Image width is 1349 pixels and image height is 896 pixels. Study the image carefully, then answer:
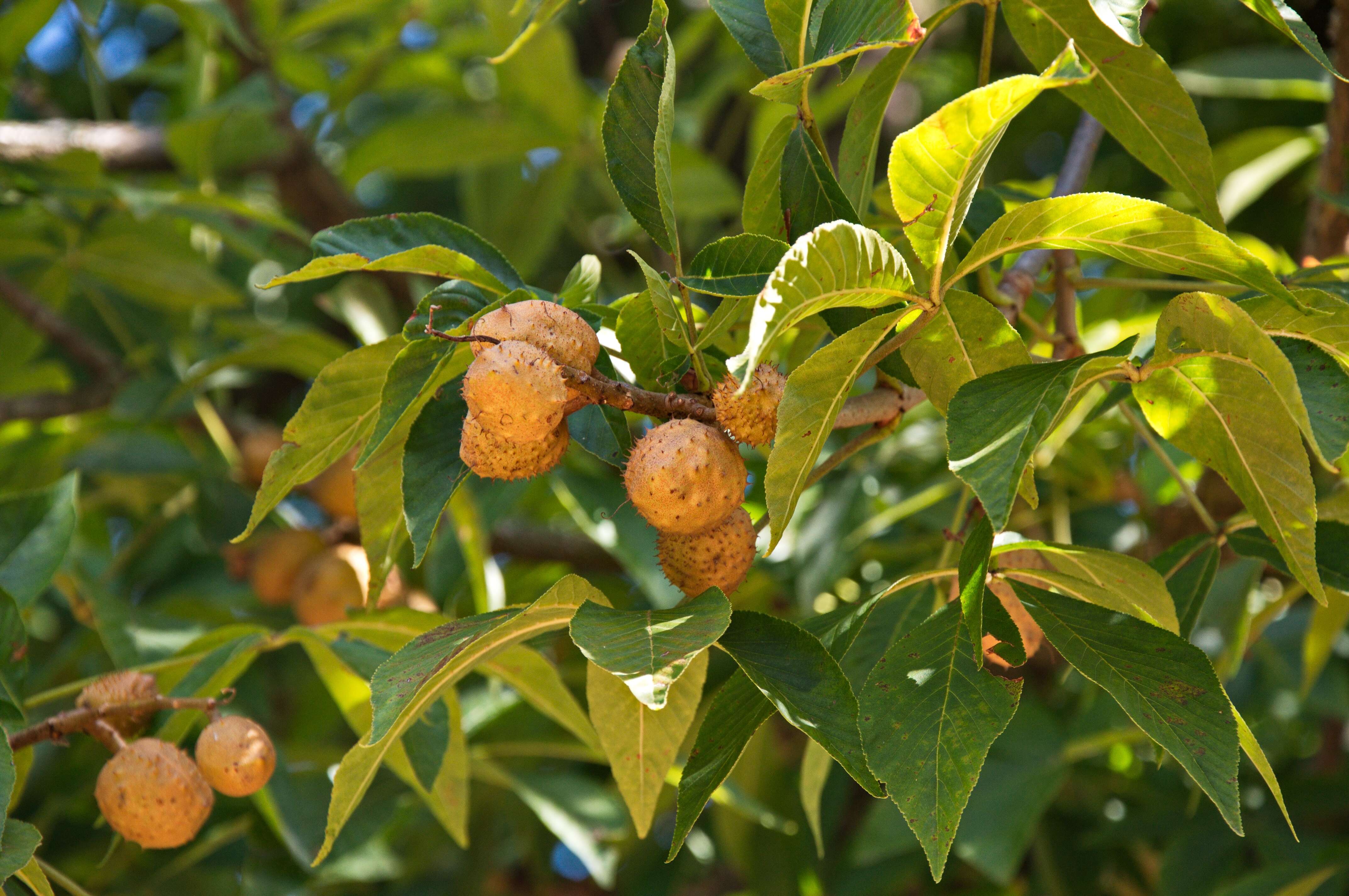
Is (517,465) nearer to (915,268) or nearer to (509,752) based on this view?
(915,268)

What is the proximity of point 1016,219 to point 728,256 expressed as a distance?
183 mm

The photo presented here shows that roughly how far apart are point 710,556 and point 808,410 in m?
0.15

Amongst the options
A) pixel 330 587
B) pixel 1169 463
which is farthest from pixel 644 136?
pixel 330 587

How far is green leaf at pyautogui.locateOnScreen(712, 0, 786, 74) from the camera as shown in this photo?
2.93 feet

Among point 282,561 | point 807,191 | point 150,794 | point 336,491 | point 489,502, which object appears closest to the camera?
point 807,191

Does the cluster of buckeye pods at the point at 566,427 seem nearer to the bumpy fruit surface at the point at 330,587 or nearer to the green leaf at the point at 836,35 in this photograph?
the green leaf at the point at 836,35

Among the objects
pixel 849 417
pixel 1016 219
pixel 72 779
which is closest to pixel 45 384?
pixel 72 779

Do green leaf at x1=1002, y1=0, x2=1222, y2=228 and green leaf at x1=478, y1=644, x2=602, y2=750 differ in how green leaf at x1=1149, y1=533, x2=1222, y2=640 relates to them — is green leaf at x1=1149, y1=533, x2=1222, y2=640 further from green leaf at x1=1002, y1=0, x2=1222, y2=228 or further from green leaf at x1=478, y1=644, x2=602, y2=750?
green leaf at x1=478, y1=644, x2=602, y2=750

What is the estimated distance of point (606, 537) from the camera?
1.56 meters

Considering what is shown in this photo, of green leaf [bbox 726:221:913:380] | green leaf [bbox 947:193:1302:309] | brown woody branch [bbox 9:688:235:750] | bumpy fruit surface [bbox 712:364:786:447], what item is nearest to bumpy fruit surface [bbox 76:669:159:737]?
brown woody branch [bbox 9:688:235:750]

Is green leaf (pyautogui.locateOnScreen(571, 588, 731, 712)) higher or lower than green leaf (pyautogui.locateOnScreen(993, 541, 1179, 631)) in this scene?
higher

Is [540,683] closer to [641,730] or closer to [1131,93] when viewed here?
[641,730]

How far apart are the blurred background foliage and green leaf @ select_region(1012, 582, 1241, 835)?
0.49 meters

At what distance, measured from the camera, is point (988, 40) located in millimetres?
956
